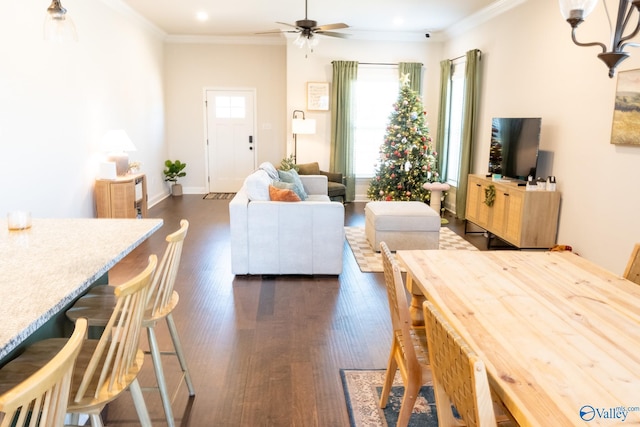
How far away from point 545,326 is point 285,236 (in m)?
3.07

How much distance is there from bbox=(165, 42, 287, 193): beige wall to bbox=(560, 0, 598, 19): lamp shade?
25.2 ft

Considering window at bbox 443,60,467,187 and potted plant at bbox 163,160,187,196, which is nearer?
window at bbox 443,60,467,187

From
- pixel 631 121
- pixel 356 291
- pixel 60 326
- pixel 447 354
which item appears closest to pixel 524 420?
pixel 447 354

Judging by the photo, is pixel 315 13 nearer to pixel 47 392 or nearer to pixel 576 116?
pixel 576 116

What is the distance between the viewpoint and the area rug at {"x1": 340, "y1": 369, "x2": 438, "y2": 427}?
2.38 meters

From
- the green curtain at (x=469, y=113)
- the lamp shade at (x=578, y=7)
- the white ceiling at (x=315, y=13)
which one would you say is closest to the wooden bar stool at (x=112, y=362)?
the lamp shade at (x=578, y=7)

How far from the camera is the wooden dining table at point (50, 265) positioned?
133 centimetres

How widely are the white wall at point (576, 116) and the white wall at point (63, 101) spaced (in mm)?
5313

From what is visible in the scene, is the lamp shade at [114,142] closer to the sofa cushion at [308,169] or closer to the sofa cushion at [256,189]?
the sofa cushion at [256,189]

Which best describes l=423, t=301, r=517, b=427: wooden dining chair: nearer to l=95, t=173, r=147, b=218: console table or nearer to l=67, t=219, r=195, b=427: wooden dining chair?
l=67, t=219, r=195, b=427: wooden dining chair

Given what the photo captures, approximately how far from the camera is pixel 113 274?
15.0ft

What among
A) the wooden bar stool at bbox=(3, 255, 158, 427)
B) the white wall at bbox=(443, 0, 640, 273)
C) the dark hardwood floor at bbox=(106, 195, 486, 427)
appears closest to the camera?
the wooden bar stool at bbox=(3, 255, 158, 427)

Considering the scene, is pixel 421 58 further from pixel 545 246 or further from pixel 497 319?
pixel 497 319

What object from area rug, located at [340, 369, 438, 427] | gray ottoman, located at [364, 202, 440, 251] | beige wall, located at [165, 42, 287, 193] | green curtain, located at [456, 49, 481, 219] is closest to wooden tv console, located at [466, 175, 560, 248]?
gray ottoman, located at [364, 202, 440, 251]
